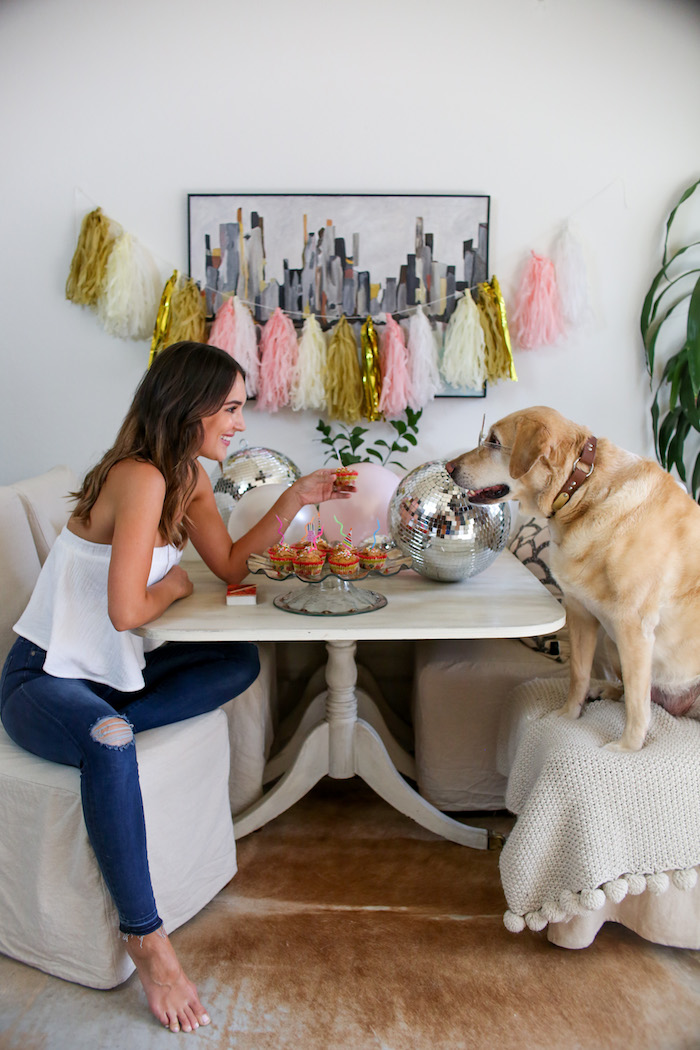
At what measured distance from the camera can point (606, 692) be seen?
182cm

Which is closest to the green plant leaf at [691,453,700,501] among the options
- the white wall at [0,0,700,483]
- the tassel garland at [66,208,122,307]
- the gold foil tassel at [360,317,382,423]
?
the white wall at [0,0,700,483]

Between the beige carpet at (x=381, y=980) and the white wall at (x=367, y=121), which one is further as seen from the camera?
the white wall at (x=367, y=121)

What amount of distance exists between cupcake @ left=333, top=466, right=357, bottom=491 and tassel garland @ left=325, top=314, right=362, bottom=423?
1035mm

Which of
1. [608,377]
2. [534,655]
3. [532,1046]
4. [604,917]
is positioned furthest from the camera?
[608,377]

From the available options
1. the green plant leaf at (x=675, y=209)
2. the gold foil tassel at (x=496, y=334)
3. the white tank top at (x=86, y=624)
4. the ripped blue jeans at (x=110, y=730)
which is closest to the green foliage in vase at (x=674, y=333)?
the green plant leaf at (x=675, y=209)

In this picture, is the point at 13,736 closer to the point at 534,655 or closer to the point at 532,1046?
the point at 532,1046

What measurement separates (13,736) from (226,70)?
7.81 ft

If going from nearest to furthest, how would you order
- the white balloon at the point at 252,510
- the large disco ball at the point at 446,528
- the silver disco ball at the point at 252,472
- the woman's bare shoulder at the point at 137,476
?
1. the woman's bare shoulder at the point at 137,476
2. the large disco ball at the point at 446,528
3. the white balloon at the point at 252,510
4. the silver disco ball at the point at 252,472

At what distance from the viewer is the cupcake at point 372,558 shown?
1.70m

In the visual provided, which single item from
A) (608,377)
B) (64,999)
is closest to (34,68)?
(608,377)

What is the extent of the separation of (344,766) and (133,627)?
0.72 metres

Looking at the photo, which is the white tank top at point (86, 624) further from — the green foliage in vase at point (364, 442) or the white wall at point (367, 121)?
the white wall at point (367, 121)

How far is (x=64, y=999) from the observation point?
1491 mm

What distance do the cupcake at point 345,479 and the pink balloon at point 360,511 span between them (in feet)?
0.92
